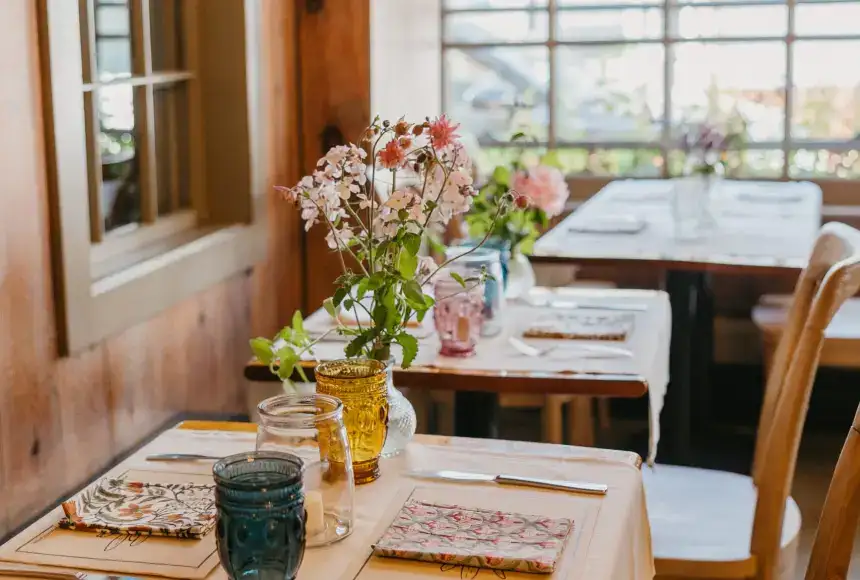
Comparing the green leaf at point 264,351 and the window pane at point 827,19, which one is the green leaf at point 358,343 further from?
the window pane at point 827,19

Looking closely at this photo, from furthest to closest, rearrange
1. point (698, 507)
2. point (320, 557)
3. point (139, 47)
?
point (139, 47)
point (698, 507)
point (320, 557)

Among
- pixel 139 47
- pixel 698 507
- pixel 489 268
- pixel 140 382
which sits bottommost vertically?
pixel 698 507

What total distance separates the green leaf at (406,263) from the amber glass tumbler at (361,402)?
128 mm

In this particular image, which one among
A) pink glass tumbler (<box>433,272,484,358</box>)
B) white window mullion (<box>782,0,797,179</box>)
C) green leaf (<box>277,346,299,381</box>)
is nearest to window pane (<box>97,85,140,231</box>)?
pink glass tumbler (<box>433,272,484,358</box>)

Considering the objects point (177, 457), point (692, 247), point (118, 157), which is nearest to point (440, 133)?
point (177, 457)

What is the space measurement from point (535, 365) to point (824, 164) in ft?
8.54

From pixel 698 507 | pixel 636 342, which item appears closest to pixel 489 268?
pixel 636 342

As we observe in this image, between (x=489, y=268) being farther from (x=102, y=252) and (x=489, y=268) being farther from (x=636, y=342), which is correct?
(x=102, y=252)

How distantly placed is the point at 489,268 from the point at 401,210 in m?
0.73

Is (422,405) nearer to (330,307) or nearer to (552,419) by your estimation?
(552,419)

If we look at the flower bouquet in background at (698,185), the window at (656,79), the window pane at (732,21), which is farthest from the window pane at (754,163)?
the flower bouquet in background at (698,185)

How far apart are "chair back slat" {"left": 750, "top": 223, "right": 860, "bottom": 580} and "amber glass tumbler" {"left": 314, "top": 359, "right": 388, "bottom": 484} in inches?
29.3

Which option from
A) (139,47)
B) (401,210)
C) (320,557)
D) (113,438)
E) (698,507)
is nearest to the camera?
(320,557)

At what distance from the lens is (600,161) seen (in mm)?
4625
